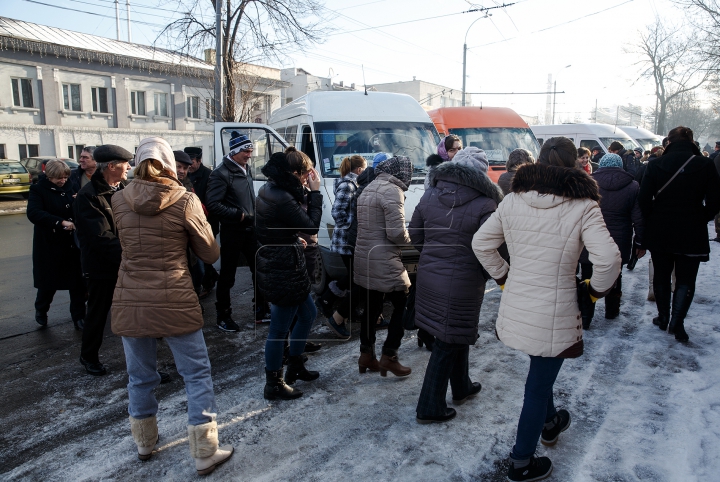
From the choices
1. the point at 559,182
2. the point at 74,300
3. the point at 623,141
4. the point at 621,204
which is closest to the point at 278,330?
the point at 559,182

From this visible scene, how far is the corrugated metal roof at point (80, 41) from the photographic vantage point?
26.9m

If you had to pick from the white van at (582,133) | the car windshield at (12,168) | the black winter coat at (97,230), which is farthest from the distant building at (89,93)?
the black winter coat at (97,230)

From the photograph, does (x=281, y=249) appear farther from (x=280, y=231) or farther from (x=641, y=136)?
(x=641, y=136)

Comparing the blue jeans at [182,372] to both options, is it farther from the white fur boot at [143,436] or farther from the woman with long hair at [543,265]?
the woman with long hair at [543,265]

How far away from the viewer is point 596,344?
15.9ft

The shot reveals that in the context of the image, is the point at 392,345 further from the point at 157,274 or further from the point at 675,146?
the point at 675,146

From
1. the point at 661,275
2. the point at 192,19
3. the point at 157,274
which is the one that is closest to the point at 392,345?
the point at 157,274

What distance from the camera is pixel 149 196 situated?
2.78 metres

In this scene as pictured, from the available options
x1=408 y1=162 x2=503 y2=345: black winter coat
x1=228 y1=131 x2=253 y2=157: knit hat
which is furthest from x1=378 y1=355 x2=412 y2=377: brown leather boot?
x1=228 y1=131 x2=253 y2=157: knit hat

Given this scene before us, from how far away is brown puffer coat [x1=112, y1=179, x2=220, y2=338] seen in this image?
285 cm

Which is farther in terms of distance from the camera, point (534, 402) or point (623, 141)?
point (623, 141)

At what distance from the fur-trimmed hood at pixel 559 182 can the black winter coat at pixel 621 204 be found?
2.88 meters

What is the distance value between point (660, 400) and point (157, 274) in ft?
11.8

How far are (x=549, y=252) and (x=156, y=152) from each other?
227cm
